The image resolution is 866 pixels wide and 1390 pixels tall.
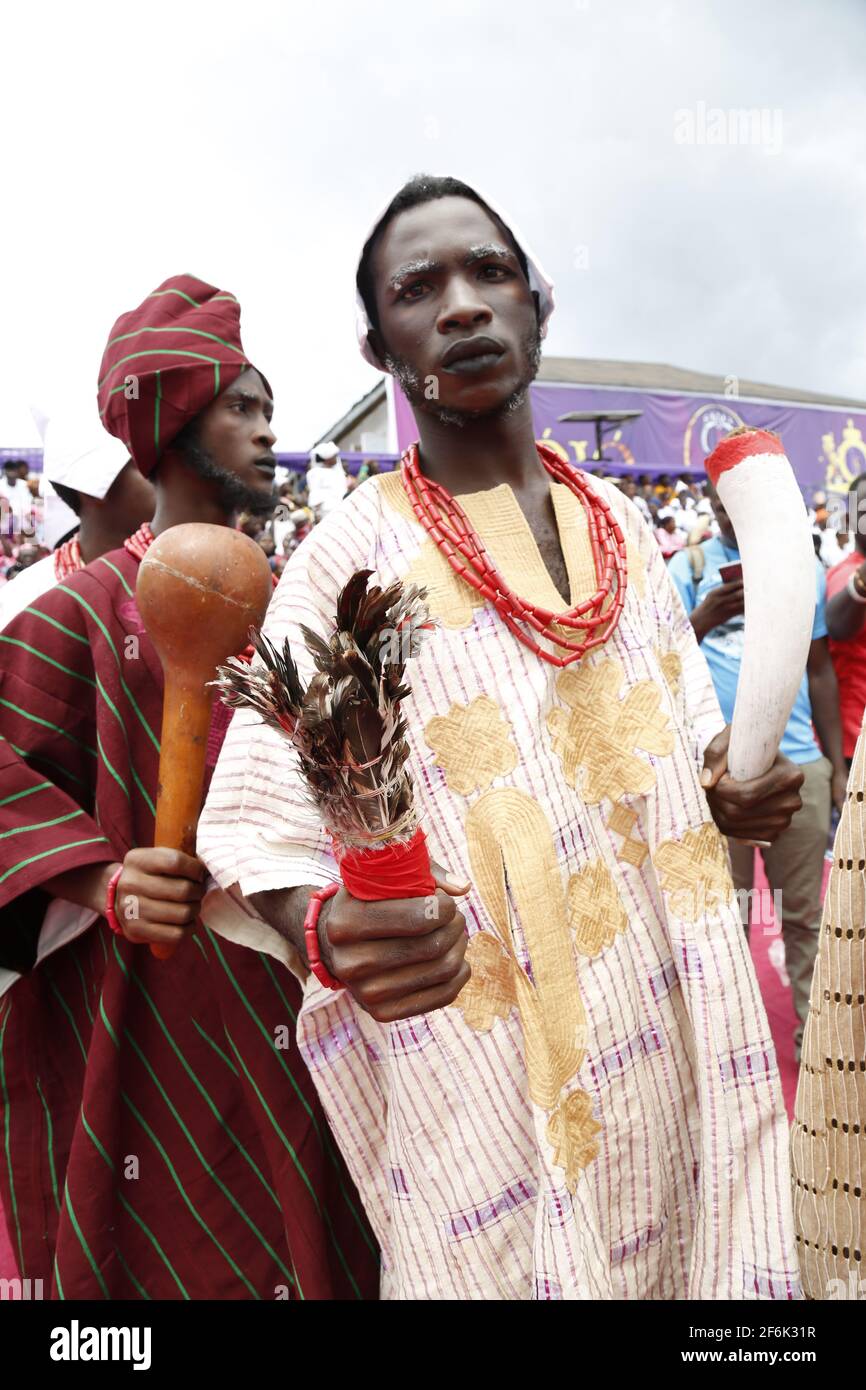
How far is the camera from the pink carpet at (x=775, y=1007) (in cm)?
288

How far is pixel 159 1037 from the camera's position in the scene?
167 cm

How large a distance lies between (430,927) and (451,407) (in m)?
0.84

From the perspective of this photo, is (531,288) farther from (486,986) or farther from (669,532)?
(669,532)

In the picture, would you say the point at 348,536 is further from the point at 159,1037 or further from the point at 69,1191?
the point at 69,1191

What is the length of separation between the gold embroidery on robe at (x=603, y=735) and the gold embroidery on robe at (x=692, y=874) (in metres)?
0.10

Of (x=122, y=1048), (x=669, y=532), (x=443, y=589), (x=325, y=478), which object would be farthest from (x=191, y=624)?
(x=669, y=532)

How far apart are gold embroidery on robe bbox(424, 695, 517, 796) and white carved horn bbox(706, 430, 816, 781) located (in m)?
0.32

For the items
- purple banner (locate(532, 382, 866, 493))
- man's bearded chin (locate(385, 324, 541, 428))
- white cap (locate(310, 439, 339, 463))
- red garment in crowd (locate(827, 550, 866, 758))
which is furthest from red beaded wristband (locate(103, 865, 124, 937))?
purple banner (locate(532, 382, 866, 493))

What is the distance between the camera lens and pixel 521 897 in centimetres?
130

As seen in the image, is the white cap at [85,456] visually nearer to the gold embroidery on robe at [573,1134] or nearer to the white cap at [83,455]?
the white cap at [83,455]

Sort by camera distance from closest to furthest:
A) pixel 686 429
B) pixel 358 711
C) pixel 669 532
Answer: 1. pixel 358 711
2. pixel 669 532
3. pixel 686 429

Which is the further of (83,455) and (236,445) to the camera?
(83,455)

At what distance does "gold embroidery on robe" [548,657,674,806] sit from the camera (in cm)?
142

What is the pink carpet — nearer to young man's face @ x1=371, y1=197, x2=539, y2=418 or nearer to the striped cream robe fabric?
the striped cream robe fabric
